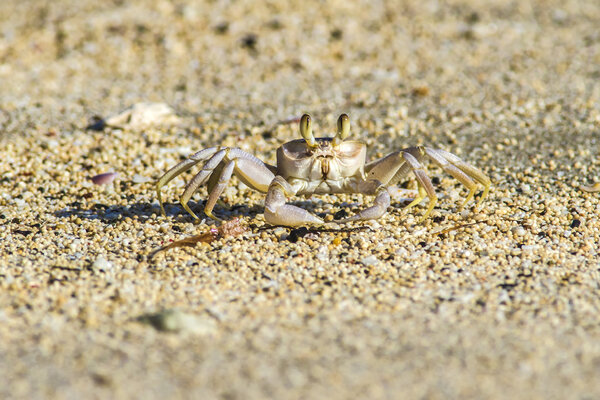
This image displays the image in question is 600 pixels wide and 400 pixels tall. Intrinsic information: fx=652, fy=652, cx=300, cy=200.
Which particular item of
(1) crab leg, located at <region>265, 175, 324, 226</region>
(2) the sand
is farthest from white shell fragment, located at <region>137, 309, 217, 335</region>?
(1) crab leg, located at <region>265, 175, 324, 226</region>

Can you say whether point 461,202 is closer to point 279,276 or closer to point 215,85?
point 279,276

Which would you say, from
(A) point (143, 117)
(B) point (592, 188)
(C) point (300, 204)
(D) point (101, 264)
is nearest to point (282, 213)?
(C) point (300, 204)

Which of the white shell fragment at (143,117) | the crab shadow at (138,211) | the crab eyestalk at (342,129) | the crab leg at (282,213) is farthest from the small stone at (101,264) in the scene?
the white shell fragment at (143,117)

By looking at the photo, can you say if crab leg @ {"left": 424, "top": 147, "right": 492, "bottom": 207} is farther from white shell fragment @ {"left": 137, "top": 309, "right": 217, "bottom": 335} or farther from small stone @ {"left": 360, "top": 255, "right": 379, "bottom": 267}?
white shell fragment @ {"left": 137, "top": 309, "right": 217, "bottom": 335}

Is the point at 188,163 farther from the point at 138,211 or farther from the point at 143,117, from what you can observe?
the point at 143,117

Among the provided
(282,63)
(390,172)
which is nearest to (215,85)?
(282,63)

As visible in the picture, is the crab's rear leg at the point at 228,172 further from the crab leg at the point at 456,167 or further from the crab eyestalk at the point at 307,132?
the crab leg at the point at 456,167
